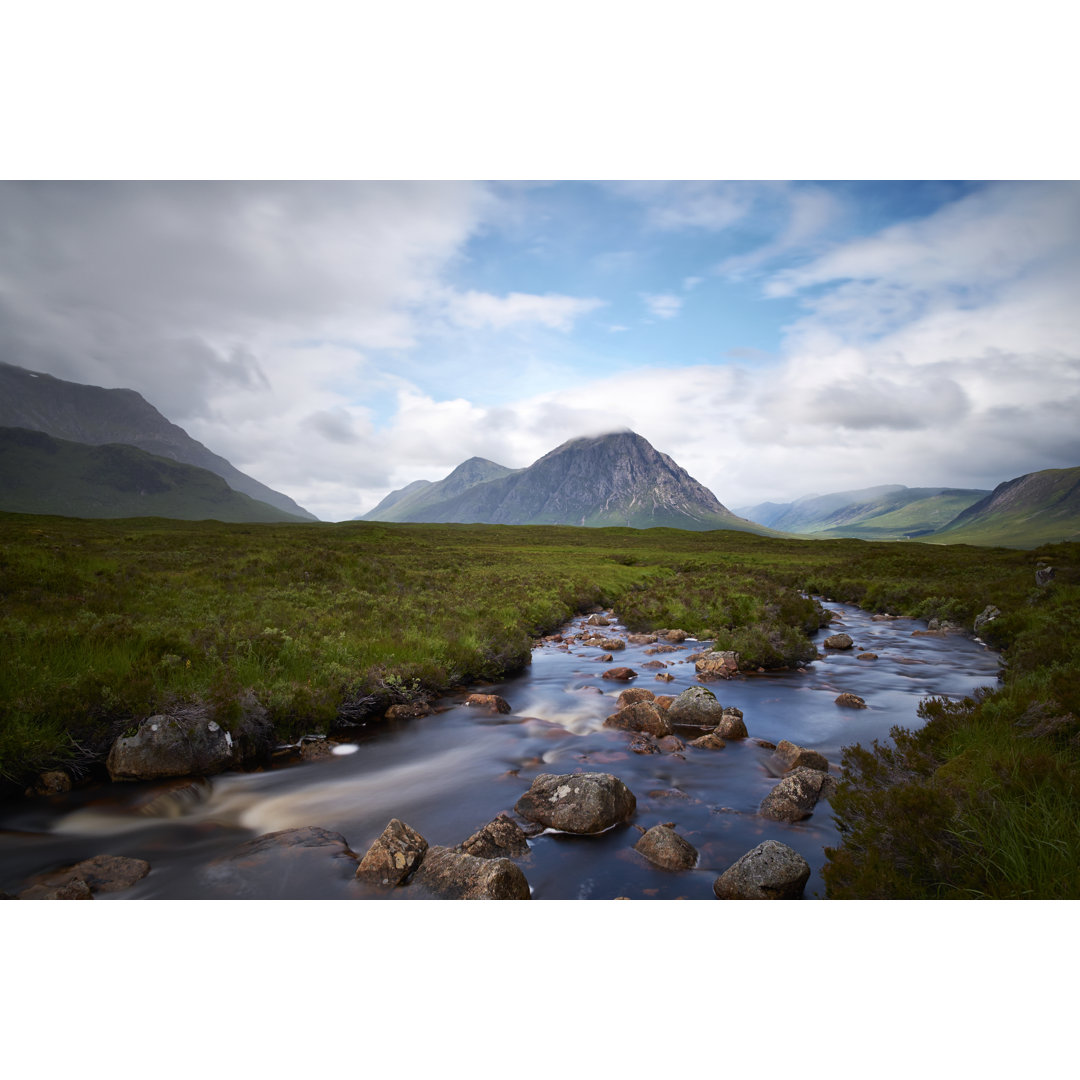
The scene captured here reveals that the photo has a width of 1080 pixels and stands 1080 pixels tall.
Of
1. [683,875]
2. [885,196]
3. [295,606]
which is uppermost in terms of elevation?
[885,196]

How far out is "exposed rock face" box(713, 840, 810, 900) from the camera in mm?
5586

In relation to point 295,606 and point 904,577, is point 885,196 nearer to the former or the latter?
point 295,606

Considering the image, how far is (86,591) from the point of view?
13984 mm

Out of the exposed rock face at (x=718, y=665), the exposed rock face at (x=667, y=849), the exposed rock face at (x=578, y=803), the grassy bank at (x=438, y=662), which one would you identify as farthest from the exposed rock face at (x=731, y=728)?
the exposed rock face at (x=718, y=665)

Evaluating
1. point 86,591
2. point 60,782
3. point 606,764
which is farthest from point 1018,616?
point 86,591

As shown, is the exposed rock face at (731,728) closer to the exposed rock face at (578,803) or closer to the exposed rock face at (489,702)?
the exposed rock face at (578,803)

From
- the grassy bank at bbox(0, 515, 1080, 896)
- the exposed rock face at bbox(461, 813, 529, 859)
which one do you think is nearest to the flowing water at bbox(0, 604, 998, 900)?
the exposed rock face at bbox(461, 813, 529, 859)

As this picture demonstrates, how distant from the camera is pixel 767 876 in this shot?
18.3 ft

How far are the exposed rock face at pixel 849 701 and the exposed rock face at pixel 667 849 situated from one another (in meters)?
8.47

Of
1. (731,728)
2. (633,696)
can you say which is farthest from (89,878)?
(731,728)

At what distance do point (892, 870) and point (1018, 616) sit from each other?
1847cm

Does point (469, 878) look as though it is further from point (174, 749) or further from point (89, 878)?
point (174, 749)

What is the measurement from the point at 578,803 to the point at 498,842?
126 cm

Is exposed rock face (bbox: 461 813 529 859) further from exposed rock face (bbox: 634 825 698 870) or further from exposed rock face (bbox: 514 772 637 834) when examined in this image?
exposed rock face (bbox: 634 825 698 870)
